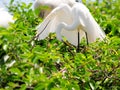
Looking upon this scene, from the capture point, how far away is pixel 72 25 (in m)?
2.29

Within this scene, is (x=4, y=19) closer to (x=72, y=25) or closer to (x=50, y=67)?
(x=72, y=25)

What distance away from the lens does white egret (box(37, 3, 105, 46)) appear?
7.41 feet

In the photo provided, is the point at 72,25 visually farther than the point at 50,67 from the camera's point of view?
Yes

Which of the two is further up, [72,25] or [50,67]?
[72,25]

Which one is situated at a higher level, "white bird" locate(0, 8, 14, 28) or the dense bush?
"white bird" locate(0, 8, 14, 28)

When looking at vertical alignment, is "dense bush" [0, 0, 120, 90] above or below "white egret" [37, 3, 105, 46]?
below

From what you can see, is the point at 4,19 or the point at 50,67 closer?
the point at 50,67

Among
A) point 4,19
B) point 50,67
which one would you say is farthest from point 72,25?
point 50,67

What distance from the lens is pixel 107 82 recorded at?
6.23 feet

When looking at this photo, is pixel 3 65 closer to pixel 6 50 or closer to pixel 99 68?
pixel 6 50

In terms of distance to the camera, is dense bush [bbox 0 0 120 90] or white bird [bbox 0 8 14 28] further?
white bird [bbox 0 8 14 28]

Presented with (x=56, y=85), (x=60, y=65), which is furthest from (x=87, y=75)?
(x=56, y=85)

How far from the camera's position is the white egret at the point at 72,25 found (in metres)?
2.26

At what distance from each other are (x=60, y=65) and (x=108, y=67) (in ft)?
0.75
